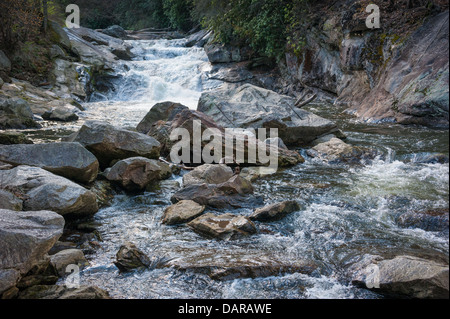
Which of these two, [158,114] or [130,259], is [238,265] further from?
[158,114]

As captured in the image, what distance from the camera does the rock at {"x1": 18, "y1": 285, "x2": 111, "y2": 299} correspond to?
2.76 m

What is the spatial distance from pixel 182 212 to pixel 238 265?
1.52 m

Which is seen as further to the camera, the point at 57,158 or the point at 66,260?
the point at 57,158

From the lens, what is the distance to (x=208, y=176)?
5887 millimetres

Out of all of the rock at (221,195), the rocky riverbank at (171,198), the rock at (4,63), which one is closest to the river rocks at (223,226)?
the rocky riverbank at (171,198)

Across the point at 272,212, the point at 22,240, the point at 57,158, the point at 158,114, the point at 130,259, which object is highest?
the point at 158,114

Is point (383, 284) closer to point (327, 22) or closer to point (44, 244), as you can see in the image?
point (44, 244)

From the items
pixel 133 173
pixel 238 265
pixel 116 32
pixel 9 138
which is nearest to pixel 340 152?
pixel 133 173

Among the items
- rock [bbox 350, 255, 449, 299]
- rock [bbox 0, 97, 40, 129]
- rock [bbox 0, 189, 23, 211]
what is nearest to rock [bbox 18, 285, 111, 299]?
rock [bbox 0, 189, 23, 211]

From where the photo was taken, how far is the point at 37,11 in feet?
50.2

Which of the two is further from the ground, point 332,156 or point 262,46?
point 262,46

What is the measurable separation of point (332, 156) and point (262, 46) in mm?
11448

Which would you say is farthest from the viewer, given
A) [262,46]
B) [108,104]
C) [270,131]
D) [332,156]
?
[262,46]
